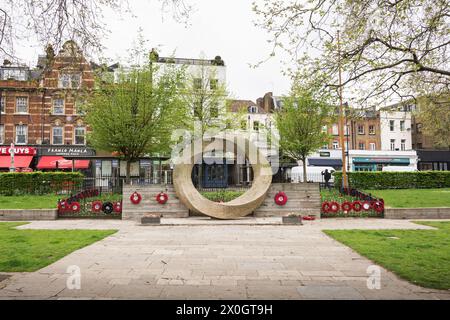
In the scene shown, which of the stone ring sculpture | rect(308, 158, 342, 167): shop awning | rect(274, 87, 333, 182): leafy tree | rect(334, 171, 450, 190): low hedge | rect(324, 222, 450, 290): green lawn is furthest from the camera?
rect(308, 158, 342, 167): shop awning

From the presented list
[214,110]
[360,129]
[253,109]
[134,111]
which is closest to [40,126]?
[214,110]

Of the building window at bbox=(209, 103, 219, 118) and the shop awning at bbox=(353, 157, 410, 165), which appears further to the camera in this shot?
the shop awning at bbox=(353, 157, 410, 165)

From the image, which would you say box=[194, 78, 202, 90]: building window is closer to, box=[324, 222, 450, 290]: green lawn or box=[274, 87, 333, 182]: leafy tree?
box=[274, 87, 333, 182]: leafy tree

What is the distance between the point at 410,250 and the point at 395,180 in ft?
77.5

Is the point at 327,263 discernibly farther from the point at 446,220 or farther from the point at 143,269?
the point at 446,220

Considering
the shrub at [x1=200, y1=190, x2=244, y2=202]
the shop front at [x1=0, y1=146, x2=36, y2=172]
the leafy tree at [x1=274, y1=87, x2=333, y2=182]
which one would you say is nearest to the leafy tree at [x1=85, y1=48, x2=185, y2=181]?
the shrub at [x1=200, y1=190, x2=244, y2=202]

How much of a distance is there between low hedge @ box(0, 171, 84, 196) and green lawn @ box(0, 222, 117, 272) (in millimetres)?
10422

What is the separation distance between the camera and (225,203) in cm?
1538

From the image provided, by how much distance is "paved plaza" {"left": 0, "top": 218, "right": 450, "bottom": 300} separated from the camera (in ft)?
17.2

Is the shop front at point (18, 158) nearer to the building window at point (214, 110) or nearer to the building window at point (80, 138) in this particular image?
the building window at point (80, 138)

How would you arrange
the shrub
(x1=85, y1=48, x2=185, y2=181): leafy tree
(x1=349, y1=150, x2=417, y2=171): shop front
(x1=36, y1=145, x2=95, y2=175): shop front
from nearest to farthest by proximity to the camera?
1. the shrub
2. (x1=85, y1=48, x2=185, y2=181): leafy tree
3. (x1=36, y1=145, x2=95, y2=175): shop front
4. (x1=349, y1=150, x2=417, y2=171): shop front

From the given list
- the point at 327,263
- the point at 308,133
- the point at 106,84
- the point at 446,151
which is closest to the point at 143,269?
the point at 327,263
